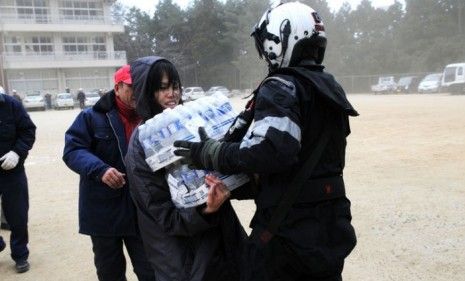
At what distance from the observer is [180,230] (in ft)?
7.23

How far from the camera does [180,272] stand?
229cm

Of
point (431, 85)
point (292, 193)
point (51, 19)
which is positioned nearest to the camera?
point (292, 193)

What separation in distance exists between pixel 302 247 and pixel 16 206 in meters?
3.29

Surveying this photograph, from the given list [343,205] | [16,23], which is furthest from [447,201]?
[16,23]

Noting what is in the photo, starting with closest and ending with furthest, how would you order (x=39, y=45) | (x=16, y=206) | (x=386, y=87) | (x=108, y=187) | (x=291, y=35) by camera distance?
(x=291, y=35)
(x=108, y=187)
(x=16, y=206)
(x=386, y=87)
(x=39, y=45)

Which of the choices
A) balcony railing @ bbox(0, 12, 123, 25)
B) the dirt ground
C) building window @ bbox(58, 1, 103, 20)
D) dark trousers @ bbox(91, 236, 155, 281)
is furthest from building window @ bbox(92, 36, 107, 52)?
dark trousers @ bbox(91, 236, 155, 281)

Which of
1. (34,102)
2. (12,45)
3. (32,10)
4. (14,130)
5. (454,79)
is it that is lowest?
(34,102)

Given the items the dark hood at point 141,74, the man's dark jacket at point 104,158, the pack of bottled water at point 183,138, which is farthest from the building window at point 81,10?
the pack of bottled water at point 183,138

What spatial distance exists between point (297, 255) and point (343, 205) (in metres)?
0.31

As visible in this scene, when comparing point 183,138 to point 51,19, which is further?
point 51,19

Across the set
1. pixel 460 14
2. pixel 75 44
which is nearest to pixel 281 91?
pixel 460 14

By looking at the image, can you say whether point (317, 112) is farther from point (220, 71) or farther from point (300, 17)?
point (220, 71)

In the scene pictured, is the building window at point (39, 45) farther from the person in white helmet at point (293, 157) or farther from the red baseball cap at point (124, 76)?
the person in white helmet at point (293, 157)

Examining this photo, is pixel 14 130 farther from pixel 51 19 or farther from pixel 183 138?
pixel 51 19
